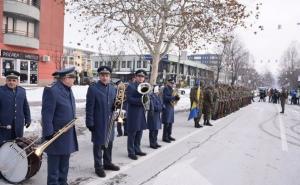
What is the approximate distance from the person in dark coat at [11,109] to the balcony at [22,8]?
103 feet

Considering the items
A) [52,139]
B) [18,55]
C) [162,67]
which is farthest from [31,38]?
[162,67]

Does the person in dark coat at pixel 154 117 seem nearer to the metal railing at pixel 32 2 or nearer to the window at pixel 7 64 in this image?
the window at pixel 7 64

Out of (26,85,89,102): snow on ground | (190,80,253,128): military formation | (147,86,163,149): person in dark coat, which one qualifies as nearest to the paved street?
(147,86,163,149): person in dark coat

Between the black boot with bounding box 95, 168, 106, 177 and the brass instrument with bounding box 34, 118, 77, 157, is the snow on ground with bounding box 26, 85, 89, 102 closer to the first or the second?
the black boot with bounding box 95, 168, 106, 177

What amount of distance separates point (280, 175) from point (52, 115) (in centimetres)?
473

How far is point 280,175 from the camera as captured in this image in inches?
320

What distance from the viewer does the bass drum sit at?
6.33 m

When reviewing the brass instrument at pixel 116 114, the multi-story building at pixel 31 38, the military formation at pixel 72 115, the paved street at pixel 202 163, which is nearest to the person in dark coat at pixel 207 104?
the paved street at pixel 202 163

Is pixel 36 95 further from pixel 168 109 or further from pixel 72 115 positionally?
pixel 72 115

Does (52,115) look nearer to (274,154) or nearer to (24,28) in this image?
(274,154)

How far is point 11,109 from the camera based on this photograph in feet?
22.9

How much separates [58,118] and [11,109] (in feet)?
4.69

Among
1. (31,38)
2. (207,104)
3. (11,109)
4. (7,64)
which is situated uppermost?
(31,38)

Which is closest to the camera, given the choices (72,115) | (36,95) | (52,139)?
(52,139)
